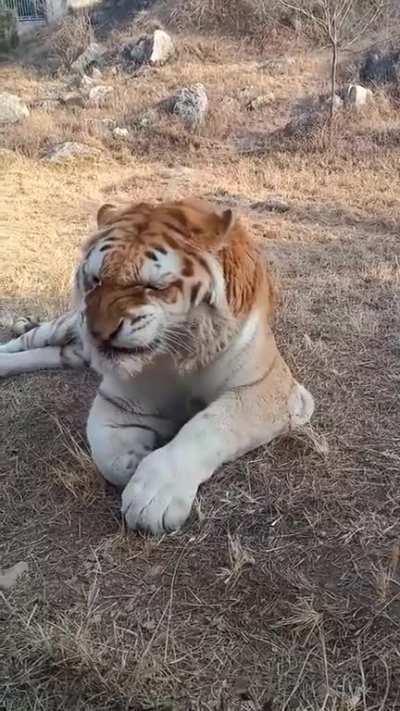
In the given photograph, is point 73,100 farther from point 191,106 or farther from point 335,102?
point 335,102

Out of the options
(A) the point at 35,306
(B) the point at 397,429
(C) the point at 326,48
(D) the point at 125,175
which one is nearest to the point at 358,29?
(C) the point at 326,48

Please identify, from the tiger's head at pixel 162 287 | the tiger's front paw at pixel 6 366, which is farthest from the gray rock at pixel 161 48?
the tiger's head at pixel 162 287

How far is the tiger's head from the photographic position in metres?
2.22

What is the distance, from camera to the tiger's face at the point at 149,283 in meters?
2.21

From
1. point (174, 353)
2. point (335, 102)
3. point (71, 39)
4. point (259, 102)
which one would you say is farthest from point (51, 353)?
point (71, 39)

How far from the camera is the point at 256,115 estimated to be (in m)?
11.3

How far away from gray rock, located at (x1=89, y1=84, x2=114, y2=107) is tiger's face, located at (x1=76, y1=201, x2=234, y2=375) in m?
10.3

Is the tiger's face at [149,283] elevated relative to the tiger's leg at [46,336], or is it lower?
elevated

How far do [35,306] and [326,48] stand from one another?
10753 mm

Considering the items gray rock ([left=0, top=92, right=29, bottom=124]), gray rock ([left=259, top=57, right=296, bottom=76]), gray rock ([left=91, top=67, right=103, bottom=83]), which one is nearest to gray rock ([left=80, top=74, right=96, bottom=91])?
gray rock ([left=91, top=67, right=103, bottom=83])

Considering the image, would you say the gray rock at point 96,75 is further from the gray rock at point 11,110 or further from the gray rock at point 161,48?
the gray rock at point 11,110

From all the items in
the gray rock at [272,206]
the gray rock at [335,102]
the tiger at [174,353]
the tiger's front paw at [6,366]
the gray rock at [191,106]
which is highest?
the tiger at [174,353]

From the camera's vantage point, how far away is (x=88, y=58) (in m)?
15.2

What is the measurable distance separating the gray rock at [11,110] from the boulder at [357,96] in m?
4.62
